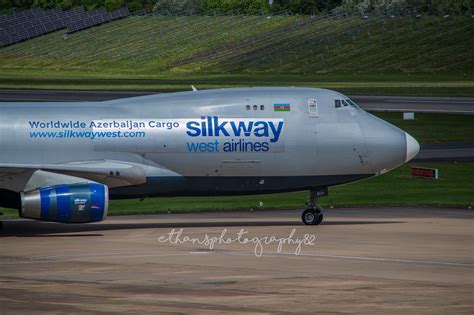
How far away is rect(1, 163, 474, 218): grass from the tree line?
382 feet

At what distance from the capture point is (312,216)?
Answer: 38.8 meters

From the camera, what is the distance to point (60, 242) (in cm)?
3538

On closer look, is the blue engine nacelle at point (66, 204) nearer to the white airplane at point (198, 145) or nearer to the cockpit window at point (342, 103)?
the white airplane at point (198, 145)

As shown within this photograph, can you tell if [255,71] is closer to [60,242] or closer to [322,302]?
[60,242]

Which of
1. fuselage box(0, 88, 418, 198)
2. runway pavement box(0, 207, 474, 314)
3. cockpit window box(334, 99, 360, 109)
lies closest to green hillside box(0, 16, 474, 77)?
cockpit window box(334, 99, 360, 109)

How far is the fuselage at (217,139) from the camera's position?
123 ft

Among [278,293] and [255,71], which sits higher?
[278,293]

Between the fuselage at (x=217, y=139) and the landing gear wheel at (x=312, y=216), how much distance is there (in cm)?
86

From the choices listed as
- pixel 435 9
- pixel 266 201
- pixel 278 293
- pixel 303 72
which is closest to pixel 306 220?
pixel 266 201

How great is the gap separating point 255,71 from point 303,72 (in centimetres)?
582

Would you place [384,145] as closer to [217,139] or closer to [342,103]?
[342,103]

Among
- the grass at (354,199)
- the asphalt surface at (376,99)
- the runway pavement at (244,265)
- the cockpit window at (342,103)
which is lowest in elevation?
the asphalt surface at (376,99)

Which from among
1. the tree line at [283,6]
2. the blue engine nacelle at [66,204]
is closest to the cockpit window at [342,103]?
the blue engine nacelle at [66,204]

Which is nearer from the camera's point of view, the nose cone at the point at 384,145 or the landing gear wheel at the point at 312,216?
the nose cone at the point at 384,145
